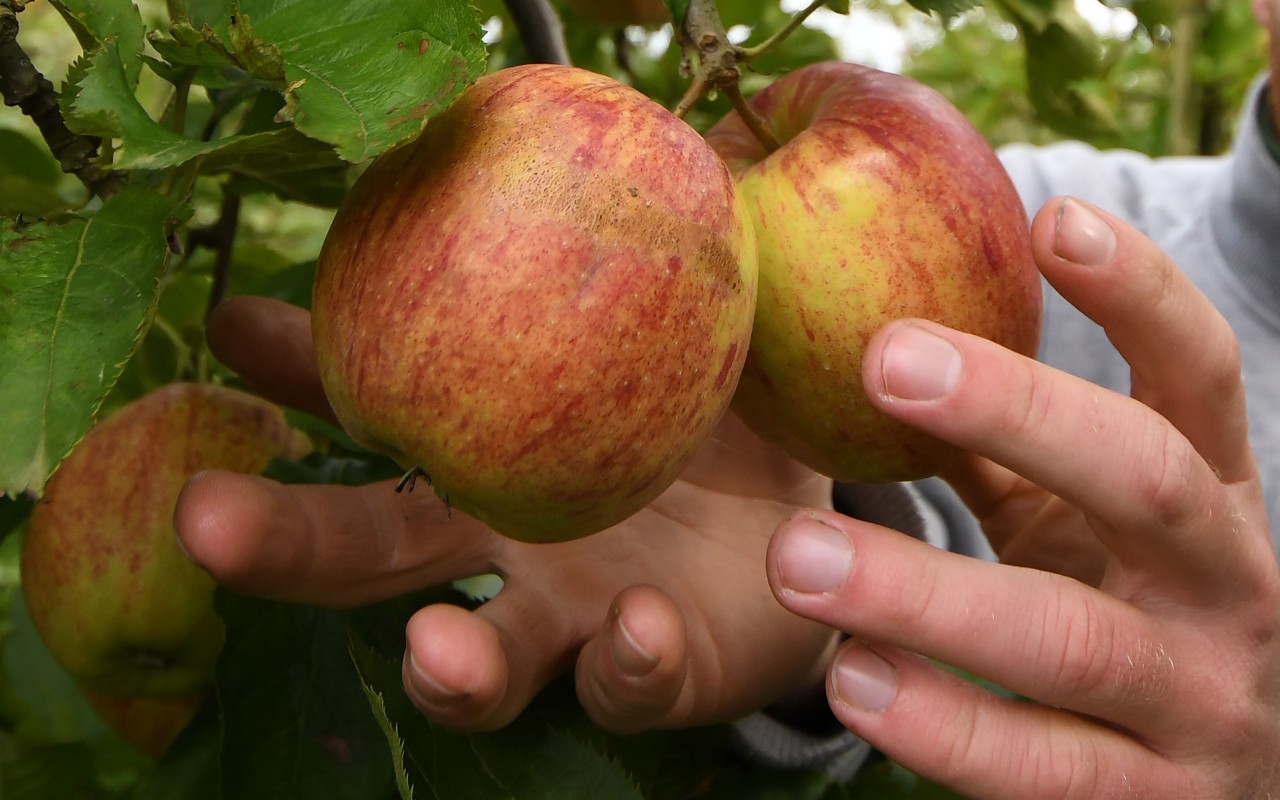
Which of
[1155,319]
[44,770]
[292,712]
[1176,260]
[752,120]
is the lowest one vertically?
[1176,260]

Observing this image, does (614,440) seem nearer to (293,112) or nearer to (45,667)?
(293,112)

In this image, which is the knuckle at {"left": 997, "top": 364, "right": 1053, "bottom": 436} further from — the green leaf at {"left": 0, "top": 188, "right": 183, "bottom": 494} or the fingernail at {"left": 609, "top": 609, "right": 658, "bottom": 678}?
the green leaf at {"left": 0, "top": 188, "right": 183, "bottom": 494}

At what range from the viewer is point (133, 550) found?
0.80 meters

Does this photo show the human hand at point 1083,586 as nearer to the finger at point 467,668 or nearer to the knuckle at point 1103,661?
the knuckle at point 1103,661

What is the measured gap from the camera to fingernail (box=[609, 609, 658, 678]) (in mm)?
598

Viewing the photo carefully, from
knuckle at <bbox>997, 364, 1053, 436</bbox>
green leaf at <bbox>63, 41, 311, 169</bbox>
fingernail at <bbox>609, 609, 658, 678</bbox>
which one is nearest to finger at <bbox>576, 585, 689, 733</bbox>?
fingernail at <bbox>609, 609, 658, 678</bbox>

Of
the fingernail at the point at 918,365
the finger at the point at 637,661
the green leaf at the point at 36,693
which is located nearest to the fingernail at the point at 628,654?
the finger at the point at 637,661

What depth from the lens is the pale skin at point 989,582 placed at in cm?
59

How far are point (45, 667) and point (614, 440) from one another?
2.67 ft

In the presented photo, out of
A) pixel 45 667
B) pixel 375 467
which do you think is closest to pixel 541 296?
pixel 375 467

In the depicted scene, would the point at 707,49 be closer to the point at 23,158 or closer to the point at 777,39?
the point at 777,39

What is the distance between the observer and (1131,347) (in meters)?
0.68

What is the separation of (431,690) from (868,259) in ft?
1.16

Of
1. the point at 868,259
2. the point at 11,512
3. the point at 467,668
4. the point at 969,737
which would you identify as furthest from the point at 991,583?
the point at 11,512
